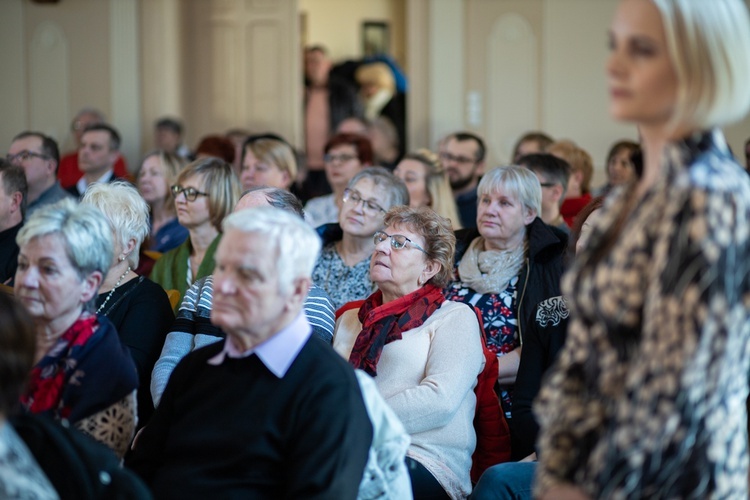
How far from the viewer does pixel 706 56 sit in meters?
1.49

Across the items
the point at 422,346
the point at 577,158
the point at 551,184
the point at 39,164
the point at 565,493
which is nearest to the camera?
the point at 565,493

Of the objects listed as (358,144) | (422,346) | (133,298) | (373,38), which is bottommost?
(422,346)

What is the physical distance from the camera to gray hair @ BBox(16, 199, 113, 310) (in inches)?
93.6

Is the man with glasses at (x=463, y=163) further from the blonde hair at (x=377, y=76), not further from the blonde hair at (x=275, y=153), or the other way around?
the blonde hair at (x=377, y=76)

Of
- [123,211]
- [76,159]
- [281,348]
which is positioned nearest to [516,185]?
[123,211]

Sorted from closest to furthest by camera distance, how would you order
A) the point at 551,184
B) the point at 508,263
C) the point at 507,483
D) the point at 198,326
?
the point at 507,483 → the point at 198,326 → the point at 508,263 → the point at 551,184

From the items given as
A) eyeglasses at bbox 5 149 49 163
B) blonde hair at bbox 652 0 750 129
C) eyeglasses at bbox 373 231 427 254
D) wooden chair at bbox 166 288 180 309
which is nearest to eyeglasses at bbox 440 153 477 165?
eyeglasses at bbox 5 149 49 163

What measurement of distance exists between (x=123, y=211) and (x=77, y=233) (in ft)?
2.94

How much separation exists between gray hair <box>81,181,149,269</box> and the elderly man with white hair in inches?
48.3

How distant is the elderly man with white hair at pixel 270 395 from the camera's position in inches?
78.2

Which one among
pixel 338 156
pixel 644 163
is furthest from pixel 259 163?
pixel 644 163

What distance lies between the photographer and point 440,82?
798 centimetres

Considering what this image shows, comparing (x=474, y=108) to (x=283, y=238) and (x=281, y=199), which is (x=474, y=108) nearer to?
(x=281, y=199)

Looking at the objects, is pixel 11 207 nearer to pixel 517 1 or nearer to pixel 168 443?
pixel 168 443
